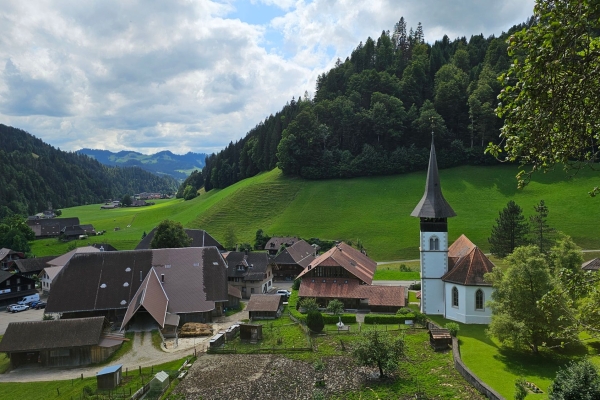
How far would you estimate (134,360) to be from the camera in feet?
99.6

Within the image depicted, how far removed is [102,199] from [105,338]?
185 metres

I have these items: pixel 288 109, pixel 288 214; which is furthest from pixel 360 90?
pixel 288 214

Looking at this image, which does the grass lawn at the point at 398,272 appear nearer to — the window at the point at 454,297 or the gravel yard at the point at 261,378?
the window at the point at 454,297

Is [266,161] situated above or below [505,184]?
above

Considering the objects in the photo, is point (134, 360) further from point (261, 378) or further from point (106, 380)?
point (261, 378)

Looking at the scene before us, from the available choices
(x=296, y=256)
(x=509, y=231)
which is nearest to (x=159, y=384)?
(x=296, y=256)

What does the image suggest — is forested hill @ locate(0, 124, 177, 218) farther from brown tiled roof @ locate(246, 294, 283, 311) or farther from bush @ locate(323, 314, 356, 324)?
bush @ locate(323, 314, 356, 324)

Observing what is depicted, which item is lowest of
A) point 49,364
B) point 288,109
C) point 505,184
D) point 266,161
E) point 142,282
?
point 49,364

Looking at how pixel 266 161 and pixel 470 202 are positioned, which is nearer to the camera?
pixel 470 202

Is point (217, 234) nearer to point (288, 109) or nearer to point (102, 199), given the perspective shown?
point (288, 109)

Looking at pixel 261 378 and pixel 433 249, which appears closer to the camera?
pixel 261 378

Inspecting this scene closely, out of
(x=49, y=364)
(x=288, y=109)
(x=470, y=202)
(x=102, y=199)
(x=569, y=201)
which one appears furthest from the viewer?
(x=102, y=199)

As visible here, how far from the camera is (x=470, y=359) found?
26.3 meters

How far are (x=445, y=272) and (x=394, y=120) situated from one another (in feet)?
211
